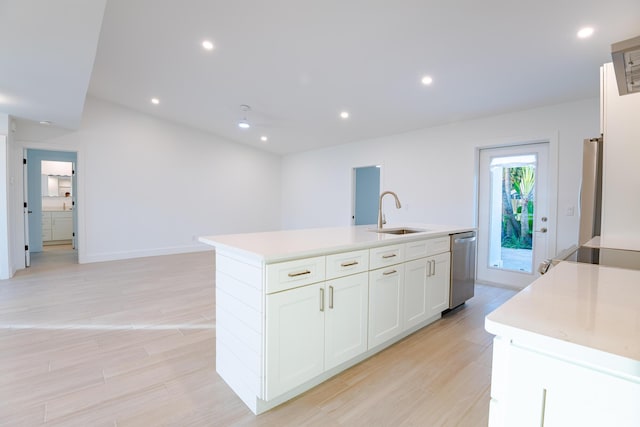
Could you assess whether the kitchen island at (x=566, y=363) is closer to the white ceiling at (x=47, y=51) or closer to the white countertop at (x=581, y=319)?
the white countertop at (x=581, y=319)

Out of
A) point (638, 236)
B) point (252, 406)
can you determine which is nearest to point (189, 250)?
point (252, 406)

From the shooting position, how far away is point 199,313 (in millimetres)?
3156

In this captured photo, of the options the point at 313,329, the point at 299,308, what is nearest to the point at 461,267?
the point at 313,329

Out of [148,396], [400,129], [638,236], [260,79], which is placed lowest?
[148,396]

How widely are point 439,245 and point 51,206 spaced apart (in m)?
9.39

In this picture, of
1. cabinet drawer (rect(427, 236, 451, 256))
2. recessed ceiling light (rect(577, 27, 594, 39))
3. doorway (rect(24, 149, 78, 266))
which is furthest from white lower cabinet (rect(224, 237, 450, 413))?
doorway (rect(24, 149, 78, 266))

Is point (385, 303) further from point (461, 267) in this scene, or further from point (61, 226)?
point (61, 226)

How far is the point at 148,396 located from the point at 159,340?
2.57ft

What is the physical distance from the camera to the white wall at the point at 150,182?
5.47m

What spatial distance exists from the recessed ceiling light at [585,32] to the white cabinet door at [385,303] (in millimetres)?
Answer: 2338

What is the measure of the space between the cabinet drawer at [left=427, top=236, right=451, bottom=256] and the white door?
5.75ft

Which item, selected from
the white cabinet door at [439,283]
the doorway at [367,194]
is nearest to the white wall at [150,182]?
the doorway at [367,194]

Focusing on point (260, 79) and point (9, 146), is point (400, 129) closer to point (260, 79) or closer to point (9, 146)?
point (260, 79)

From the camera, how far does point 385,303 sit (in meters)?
2.28
